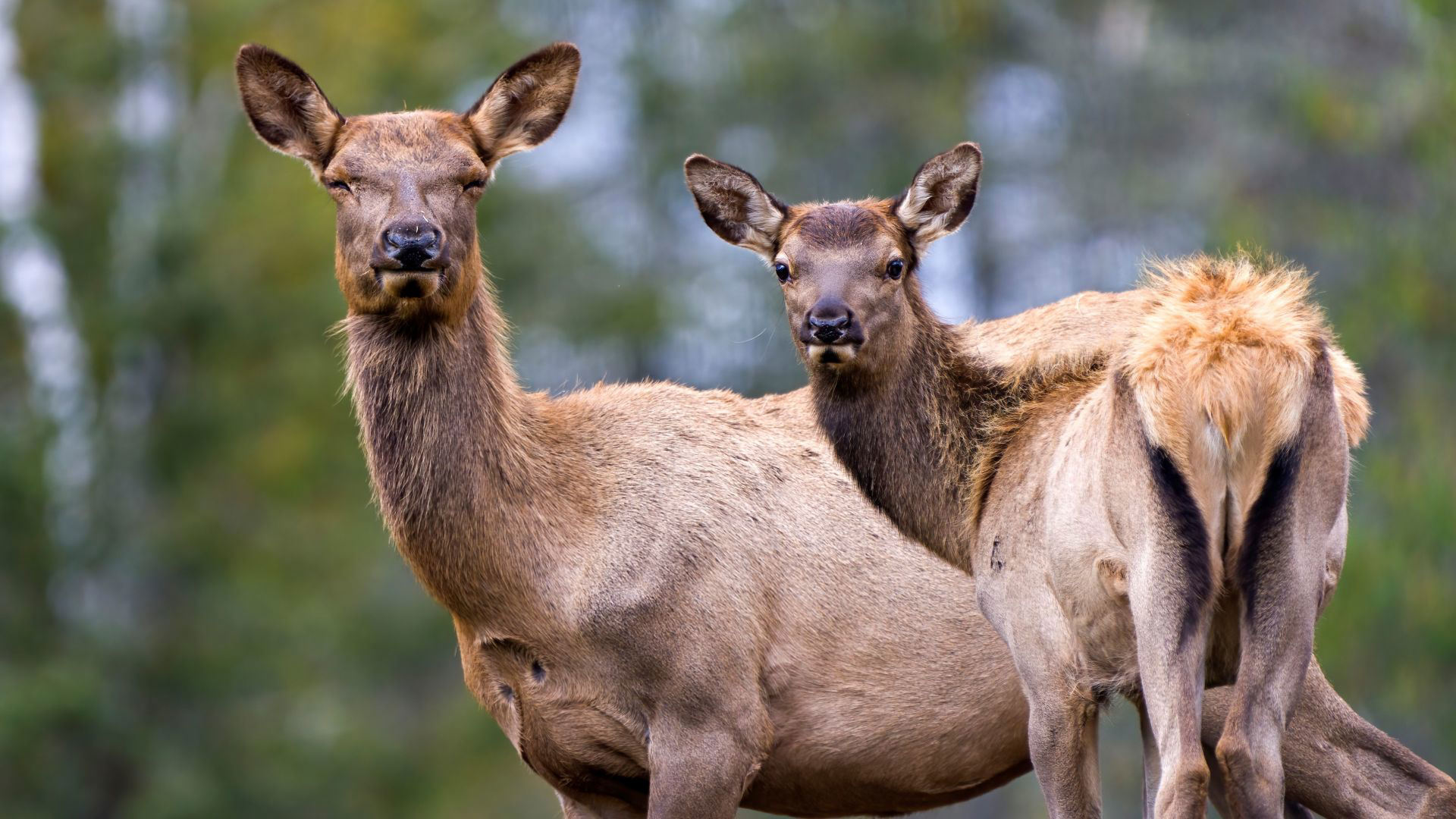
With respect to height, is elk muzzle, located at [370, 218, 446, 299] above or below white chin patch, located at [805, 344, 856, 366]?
above

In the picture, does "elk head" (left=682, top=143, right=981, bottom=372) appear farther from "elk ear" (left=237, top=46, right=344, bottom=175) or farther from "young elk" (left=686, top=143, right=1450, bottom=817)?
"elk ear" (left=237, top=46, right=344, bottom=175)

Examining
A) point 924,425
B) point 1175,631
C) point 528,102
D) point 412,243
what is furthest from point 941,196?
A: point 1175,631

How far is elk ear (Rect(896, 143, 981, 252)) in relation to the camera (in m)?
8.41

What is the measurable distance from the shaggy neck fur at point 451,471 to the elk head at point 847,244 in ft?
4.31

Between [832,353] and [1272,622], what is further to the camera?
[832,353]

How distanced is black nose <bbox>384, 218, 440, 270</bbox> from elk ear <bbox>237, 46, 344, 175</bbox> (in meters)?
1.04

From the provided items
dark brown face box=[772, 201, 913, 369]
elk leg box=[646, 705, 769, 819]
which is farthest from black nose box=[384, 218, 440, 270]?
elk leg box=[646, 705, 769, 819]

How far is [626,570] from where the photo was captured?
27.8 feet

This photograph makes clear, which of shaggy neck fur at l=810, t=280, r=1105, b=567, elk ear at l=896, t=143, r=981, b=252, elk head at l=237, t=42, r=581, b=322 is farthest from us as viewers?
elk ear at l=896, t=143, r=981, b=252

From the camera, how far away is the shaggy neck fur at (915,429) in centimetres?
806

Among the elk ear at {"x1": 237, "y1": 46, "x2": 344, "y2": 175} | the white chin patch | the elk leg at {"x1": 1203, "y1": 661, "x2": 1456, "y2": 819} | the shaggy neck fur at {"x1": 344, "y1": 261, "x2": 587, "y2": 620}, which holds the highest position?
the elk ear at {"x1": 237, "y1": 46, "x2": 344, "y2": 175}

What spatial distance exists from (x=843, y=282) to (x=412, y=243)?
189 centimetres

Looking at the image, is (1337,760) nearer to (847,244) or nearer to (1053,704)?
(1053,704)

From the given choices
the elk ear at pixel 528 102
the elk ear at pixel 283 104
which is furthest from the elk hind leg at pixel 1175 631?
the elk ear at pixel 283 104
